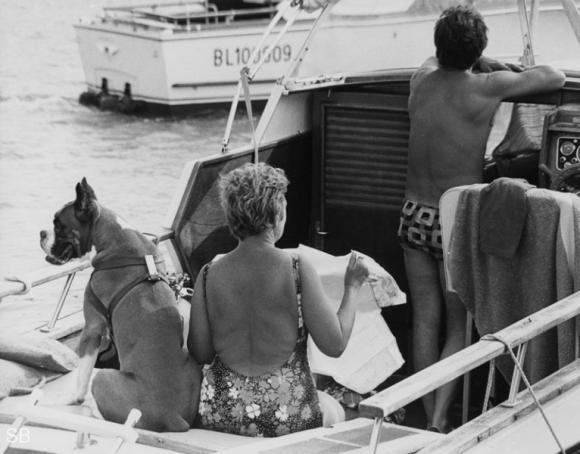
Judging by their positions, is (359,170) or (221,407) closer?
(221,407)

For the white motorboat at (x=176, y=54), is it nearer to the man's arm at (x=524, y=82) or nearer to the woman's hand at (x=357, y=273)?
the man's arm at (x=524, y=82)

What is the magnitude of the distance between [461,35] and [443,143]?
1.49ft

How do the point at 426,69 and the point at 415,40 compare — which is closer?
the point at 426,69

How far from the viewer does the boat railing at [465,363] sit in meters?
3.35

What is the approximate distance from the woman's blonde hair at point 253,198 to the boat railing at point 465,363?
2.32ft

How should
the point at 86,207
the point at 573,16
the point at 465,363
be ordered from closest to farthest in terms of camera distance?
the point at 465,363
the point at 86,207
the point at 573,16

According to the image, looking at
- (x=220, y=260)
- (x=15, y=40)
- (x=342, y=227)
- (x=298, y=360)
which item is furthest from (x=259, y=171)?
(x=15, y=40)

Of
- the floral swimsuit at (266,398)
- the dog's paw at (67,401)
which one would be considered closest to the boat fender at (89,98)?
the dog's paw at (67,401)

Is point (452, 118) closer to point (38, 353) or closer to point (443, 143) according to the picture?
point (443, 143)

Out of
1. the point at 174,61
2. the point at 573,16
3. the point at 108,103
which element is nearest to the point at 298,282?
the point at 573,16

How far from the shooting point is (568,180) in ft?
16.0

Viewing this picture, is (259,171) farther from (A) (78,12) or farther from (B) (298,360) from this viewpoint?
(A) (78,12)

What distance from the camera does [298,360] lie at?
4.09m

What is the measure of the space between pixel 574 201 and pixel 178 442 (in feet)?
5.36
